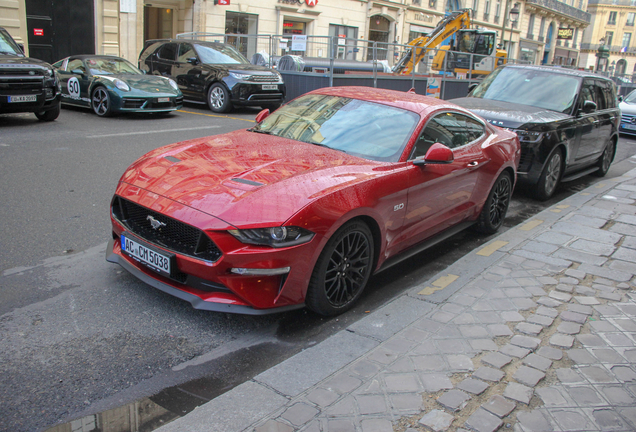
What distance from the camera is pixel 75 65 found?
1223 centimetres

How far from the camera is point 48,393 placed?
269 centimetres

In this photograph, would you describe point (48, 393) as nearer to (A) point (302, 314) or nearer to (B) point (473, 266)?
(A) point (302, 314)

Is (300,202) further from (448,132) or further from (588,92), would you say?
(588,92)

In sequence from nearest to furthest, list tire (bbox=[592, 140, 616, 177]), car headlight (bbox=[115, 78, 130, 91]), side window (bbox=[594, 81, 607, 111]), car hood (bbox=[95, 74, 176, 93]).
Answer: side window (bbox=[594, 81, 607, 111]), tire (bbox=[592, 140, 616, 177]), car headlight (bbox=[115, 78, 130, 91]), car hood (bbox=[95, 74, 176, 93])

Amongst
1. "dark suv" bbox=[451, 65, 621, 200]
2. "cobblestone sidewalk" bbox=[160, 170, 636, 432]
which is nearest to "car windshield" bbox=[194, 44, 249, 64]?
"dark suv" bbox=[451, 65, 621, 200]

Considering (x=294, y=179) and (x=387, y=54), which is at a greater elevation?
→ (x=387, y=54)

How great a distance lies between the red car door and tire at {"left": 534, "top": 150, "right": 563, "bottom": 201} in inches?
89.1

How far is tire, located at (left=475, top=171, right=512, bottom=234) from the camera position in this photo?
18.2 ft

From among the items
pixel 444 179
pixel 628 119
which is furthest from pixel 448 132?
pixel 628 119

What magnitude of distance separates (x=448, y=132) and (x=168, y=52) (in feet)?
38.8

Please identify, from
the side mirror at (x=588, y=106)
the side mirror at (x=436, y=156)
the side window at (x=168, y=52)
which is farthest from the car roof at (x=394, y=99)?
the side window at (x=168, y=52)

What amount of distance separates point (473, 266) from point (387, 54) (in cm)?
1487

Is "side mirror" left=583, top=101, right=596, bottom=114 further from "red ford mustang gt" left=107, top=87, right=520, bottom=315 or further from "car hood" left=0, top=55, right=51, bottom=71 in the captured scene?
"car hood" left=0, top=55, right=51, bottom=71

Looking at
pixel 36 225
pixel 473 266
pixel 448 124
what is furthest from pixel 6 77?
pixel 473 266
